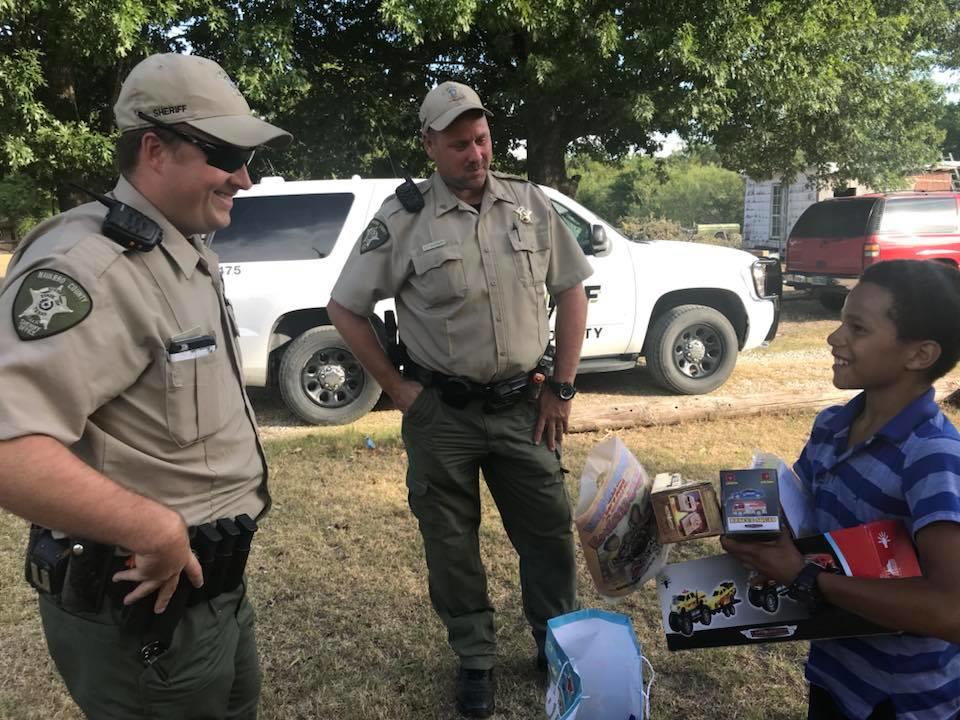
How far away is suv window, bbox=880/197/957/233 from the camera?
35.7 feet

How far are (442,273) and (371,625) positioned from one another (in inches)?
65.0

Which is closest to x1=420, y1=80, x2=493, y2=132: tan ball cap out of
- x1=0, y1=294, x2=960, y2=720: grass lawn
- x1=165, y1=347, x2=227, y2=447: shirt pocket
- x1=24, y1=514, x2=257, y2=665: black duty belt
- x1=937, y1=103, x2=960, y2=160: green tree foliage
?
x1=165, y1=347, x2=227, y2=447: shirt pocket

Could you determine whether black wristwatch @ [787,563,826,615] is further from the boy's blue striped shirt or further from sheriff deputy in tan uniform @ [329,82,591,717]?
sheriff deputy in tan uniform @ [329,82,591,717]

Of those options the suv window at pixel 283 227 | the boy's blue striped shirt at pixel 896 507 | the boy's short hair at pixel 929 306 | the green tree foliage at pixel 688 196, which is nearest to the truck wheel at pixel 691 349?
the suv window at pixel 283 227

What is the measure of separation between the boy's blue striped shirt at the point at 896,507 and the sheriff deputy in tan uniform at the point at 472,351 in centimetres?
113

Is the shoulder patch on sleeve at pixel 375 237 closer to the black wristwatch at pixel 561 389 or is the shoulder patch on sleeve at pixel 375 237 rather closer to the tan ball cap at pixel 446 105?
the tan ball cap at pixel 446 105

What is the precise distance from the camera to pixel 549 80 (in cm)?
980

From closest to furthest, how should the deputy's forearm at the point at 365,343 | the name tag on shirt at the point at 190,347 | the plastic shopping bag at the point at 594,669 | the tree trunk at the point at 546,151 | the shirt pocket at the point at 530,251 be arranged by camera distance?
1. the name tag on shirt at the point at 190,347
2. the plastic shopping bag at the point at 594,669
3. the shirt pocket at the point at 530,251
4. the deputy's forearm at the point at 365,343
5. the tree trunk at the point at 546,151

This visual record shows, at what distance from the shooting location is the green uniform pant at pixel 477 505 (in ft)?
8.66

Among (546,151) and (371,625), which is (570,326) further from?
(546,151)

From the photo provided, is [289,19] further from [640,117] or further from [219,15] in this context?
[640,117]

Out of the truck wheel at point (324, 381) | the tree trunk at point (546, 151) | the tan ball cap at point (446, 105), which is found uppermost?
the tree trunk at point (546, 151)

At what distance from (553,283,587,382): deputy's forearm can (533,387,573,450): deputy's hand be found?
0.41ft

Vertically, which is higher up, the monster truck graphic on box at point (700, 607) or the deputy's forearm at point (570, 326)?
the deputy's forearm at point (570, 326)
